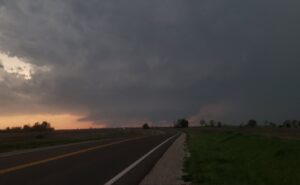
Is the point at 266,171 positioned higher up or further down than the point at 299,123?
further down

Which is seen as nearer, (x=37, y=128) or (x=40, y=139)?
(x=40, y=139)

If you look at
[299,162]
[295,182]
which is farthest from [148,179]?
[299,162]

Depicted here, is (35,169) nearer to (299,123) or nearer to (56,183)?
(56,183)

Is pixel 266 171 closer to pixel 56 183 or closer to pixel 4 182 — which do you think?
pixel 56 183

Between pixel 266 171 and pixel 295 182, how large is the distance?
3.66 m

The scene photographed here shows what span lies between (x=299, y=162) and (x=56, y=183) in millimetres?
12916

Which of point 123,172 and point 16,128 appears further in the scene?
point 16,128

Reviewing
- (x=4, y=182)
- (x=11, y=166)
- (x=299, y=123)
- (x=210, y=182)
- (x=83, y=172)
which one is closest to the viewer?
(x=4, y=182)

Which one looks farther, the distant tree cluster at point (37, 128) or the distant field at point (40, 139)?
the distant tree cluster at point (37, 128)

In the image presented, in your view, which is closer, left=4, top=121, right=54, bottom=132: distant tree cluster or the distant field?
the distant field

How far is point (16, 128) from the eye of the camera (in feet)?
575

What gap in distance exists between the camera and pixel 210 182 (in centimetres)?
1500

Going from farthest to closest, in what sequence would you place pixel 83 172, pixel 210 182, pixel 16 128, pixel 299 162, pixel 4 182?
pixel 16 128 → pixel 299 162 → pixel 83 172 → pixel 210 182 → pixel 4 182

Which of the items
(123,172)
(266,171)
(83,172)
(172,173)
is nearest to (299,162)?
(266,171)
